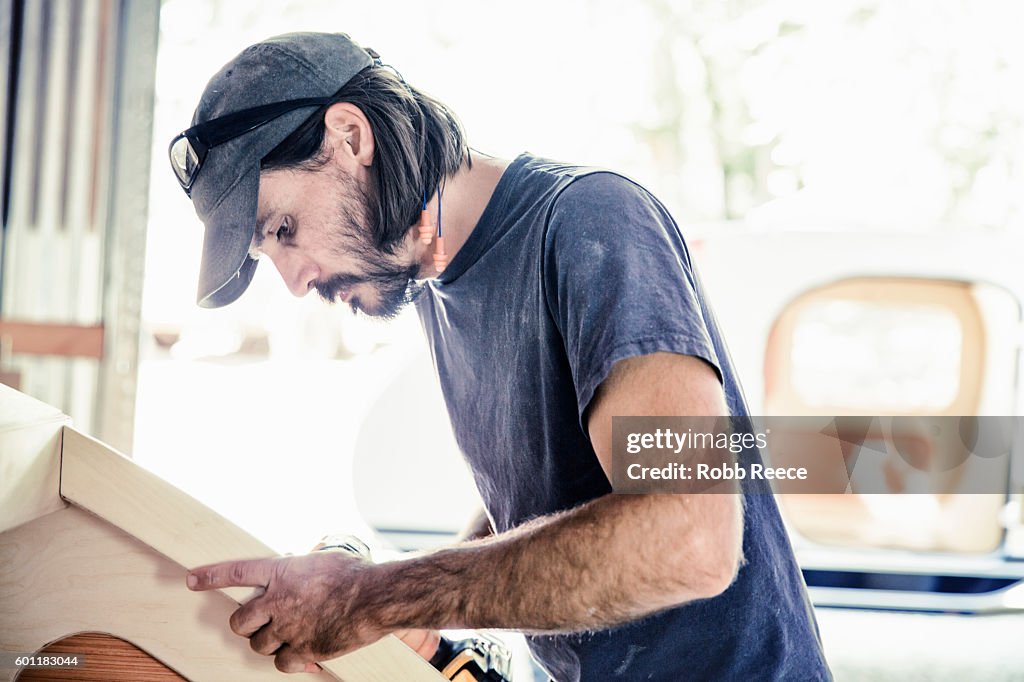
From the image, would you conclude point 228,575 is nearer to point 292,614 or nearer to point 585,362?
point 292,614

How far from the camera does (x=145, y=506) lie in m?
0.81

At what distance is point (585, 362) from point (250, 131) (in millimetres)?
591

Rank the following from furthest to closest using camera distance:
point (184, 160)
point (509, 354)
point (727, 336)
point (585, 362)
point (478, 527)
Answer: point (727, 336)
point (478, 527)
point (184, 160)
point (509, 354)
point (585, 362)

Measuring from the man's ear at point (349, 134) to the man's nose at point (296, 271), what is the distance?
161 millimetres

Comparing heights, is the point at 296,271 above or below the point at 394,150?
below

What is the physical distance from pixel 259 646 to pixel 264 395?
477 cm

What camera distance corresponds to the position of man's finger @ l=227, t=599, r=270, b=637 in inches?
32.6

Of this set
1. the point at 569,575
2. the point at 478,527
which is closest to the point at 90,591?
the point at 569,575

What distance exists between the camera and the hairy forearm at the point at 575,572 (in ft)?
2.72

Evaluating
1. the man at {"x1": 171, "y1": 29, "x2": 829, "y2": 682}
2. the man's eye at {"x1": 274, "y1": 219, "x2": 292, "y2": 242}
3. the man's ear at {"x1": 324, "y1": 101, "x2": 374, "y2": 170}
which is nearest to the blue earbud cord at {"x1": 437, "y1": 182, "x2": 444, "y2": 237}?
the man at {"x1": 171, "y1": 29, "x2": 829, "y2": 682}

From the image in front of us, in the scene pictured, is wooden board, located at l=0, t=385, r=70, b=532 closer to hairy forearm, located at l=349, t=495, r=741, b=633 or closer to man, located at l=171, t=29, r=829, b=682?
man, located at l=171, t=29, r=829, b=682

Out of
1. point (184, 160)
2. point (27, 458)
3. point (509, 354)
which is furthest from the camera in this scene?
point (184, 160)

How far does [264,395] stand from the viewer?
5426 millimetres

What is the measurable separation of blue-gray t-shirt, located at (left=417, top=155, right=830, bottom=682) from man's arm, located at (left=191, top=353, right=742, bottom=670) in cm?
2
